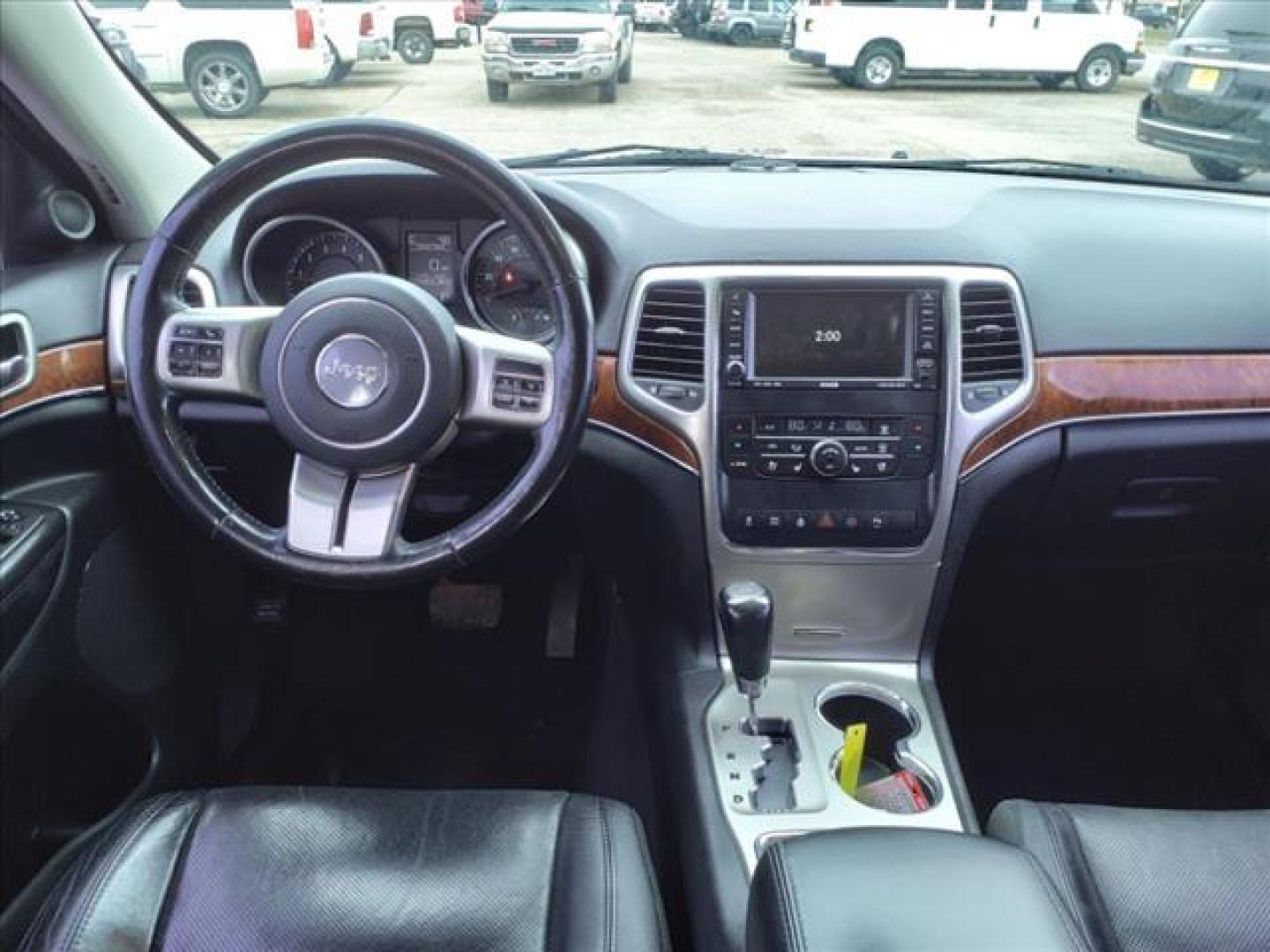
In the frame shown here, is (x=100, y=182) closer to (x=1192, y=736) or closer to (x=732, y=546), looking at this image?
(x=732, y=546)

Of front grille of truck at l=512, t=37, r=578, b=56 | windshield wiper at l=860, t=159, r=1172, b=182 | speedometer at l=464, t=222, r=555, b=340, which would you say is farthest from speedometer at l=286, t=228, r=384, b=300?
front grille of truck at l=512, t=37, r=578, b=56

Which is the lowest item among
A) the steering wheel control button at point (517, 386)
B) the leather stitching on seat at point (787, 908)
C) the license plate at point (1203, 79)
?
the leather stitching on seat at point (787, 908)

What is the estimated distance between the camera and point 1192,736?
2799 millimetres

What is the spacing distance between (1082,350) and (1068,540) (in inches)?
18.1

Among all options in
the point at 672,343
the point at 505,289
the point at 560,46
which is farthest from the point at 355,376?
the point at 560,46

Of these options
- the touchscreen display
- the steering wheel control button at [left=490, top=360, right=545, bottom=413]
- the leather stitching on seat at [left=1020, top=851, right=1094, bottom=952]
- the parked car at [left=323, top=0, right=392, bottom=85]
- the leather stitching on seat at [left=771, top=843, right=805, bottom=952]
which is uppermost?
the parked car at [left=323, top=0, right=392, bottom=85]

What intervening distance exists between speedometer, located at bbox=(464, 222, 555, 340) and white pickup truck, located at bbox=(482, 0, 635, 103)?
0.96 meters

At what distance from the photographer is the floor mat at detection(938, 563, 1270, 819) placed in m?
2.67

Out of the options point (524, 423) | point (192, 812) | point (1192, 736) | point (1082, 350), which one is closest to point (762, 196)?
point (1082, 350)

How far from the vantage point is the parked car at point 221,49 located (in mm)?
2357

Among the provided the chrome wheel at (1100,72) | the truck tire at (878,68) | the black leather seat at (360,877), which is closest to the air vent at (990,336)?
the black leather seat at (360,877)

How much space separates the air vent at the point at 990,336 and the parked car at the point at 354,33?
1.45 m

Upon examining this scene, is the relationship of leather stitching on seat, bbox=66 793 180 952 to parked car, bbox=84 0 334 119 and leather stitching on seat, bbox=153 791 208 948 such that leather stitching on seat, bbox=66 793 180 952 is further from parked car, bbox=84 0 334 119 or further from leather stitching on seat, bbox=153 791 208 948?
parked car, bbox=84 0 334 119

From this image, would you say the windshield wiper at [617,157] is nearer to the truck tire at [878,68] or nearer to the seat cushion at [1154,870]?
the seat cushion at [1154,870]
